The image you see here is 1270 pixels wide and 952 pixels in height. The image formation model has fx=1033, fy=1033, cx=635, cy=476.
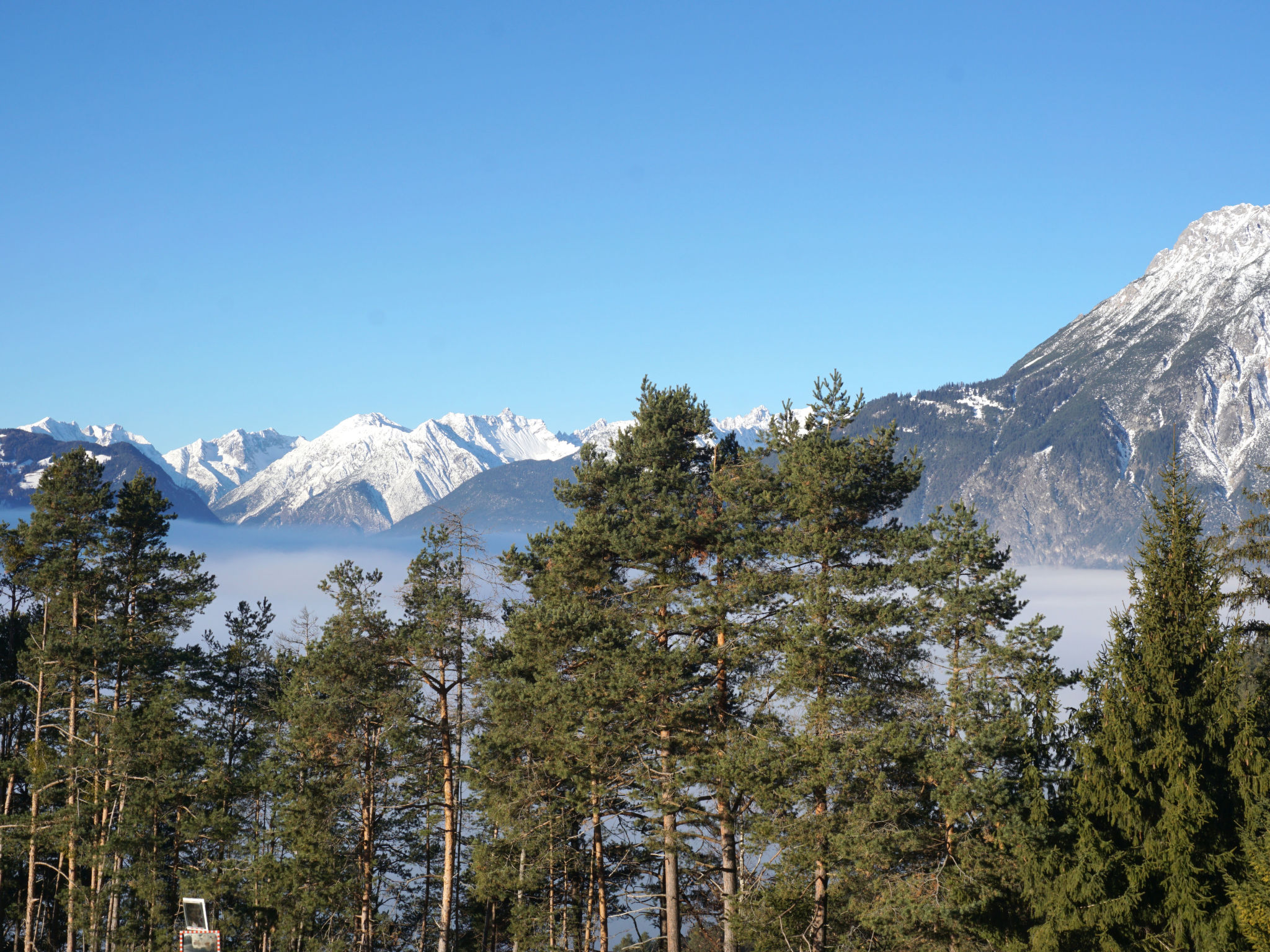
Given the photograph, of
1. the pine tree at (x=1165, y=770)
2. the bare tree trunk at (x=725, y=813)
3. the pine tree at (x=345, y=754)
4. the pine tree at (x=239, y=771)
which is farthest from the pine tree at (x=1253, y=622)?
the pine tree at (x=239, y=771)

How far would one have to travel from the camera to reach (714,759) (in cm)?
2602

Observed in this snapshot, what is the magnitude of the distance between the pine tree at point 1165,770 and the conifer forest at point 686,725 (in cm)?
8

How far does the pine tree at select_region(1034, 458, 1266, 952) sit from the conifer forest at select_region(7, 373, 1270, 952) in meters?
0.08

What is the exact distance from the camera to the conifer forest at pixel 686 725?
22.8 metres

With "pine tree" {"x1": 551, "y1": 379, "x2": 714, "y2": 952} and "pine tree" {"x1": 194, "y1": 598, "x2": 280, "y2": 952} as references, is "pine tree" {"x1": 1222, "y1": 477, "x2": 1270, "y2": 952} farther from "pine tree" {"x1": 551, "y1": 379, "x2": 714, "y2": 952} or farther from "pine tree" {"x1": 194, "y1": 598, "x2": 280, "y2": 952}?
"pine tree" {"x1": 194, "y1": 598, "x2": 280, "y2": 952}

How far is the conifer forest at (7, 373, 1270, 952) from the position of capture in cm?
2280

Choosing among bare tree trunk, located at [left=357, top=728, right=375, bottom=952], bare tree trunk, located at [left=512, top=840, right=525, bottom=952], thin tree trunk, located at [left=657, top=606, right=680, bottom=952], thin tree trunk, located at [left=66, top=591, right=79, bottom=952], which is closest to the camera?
thin tree trunk, located at [left=657, top=606, right=680, bottom=952]

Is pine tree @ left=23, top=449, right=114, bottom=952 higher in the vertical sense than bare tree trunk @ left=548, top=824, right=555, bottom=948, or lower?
higher

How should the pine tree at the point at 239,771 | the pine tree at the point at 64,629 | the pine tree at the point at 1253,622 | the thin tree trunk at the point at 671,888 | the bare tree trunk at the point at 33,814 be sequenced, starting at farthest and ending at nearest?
the pine tree at the point at 239,771, the pine tree at the point at 64,629, the bare tree trunk at the point at 33,814, the thin tree trunk at the point at 671,888, the pine tree at the point at 1253,622

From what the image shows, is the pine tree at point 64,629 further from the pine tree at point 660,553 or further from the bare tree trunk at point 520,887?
the pine tree at point 660,553

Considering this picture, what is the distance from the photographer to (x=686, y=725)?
88.8ft

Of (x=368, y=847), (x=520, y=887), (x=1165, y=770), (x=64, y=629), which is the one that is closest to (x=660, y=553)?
(x=520, y=887)

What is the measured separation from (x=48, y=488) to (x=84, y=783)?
10301 millimetres

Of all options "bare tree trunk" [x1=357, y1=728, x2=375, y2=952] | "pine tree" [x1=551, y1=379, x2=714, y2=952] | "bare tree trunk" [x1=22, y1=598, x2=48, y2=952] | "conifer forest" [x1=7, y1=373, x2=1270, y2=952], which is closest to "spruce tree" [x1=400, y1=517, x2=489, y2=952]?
"conifer forest" [x1=7, y1=373, x2=1270, y2=952]
